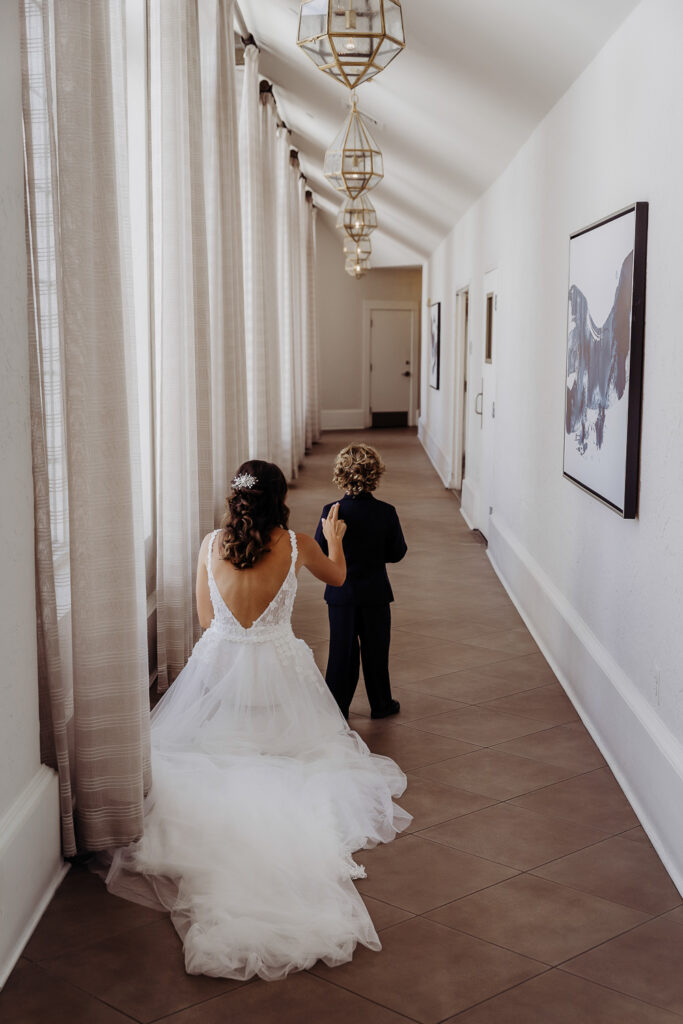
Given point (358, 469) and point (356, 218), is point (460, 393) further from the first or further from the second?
point (358, 469)

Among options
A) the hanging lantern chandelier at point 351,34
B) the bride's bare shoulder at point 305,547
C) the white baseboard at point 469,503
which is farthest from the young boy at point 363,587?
the white baseboard at point 469,503

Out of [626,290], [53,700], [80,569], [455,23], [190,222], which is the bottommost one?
[53,700]

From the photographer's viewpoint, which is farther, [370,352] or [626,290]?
[370,352]

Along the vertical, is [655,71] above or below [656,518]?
above

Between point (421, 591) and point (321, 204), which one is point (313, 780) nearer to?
point (421, 591)

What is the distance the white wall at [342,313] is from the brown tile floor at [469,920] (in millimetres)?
15444

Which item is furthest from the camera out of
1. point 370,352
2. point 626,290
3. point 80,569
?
point 370,352

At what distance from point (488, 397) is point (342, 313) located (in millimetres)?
11540

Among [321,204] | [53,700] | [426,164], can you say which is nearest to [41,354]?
[53,700]

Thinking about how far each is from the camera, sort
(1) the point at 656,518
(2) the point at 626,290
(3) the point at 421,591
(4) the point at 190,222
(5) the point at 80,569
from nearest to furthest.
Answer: (5) the point at 80,569, (1) the point at 656,518, (2) the point at 626,290, (4) the point at 190,222, (3) the point at 421,591

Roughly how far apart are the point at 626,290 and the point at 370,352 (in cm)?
1625

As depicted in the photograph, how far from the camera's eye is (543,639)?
562 cm

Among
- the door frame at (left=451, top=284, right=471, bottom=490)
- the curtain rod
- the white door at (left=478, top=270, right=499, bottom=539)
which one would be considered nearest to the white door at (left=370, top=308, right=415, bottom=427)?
the curtain rod

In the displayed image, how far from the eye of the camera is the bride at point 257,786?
8.89ft
